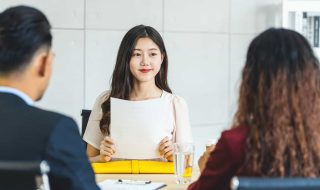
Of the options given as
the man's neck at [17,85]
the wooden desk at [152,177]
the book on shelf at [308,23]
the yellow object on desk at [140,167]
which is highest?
the book on shelf at [308,23]

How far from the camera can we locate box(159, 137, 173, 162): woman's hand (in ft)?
8.51

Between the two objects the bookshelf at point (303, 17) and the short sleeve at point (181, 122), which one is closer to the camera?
the short sleeve at point (181, 122)

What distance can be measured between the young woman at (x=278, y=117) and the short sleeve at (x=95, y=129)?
1.36m

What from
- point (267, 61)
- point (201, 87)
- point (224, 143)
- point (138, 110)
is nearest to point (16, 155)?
point (224, 143)

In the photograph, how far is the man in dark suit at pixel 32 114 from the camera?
1.57 meters

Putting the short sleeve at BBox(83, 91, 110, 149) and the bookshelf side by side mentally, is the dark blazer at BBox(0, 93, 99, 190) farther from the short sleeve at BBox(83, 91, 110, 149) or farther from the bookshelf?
the bookshelf

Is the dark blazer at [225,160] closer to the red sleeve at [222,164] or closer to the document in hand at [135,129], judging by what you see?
the red sleeve at [222,164]

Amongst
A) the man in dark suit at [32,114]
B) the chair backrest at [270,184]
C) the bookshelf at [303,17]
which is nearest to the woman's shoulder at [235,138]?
the chair backrest at [270,184]

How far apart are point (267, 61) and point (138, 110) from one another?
1.05m

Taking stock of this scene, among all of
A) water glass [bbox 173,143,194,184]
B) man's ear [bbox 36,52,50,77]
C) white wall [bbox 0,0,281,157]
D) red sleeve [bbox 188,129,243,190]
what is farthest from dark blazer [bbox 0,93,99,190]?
white wall [bbox 0,0,281,157]

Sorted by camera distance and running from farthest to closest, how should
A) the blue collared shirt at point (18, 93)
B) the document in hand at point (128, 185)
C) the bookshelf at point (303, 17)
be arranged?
the bookshelf at point (303, 17), the document in hand at point (128, 185), the blue collared shirt at point (18, 93)

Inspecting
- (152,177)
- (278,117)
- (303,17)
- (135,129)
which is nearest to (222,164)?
(278,117)

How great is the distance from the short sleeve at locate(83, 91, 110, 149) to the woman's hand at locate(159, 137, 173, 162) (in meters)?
0.47

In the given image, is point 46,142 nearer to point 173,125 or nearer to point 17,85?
point 17,85
